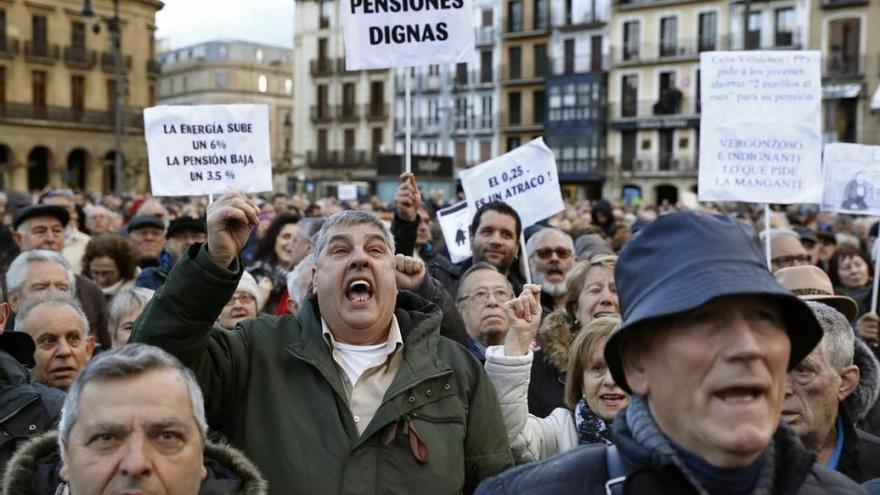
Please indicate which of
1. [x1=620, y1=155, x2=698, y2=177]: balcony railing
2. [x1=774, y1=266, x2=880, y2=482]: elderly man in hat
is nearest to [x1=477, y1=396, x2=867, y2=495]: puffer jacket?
[x1=774, y1=266, x2=880, y2=482]: elderly man in hat

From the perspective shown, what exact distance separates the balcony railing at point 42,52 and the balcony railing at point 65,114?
2.43 m

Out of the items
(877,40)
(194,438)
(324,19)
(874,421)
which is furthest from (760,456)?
(324,19)

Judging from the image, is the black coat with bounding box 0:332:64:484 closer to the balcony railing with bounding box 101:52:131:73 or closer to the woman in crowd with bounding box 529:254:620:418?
the woman in crowd with bounding box 529:254:620:418

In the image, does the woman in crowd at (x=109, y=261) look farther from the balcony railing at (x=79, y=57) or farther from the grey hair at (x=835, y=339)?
the balcony railing at (x=79, y=57)

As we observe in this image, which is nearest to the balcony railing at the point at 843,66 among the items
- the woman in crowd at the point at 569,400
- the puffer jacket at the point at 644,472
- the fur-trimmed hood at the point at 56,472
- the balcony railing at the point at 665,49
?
the balcony railing at the point at 665,49

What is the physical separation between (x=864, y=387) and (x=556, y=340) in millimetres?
1382

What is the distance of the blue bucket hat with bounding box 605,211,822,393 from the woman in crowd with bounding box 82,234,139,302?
5.55m

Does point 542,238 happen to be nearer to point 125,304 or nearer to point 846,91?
point 125,304

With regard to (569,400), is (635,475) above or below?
above

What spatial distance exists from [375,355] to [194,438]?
2.66 ft

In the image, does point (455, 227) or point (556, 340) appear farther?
point (455, 227)

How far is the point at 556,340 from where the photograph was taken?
435cm

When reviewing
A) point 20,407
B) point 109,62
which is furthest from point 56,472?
point 109,62

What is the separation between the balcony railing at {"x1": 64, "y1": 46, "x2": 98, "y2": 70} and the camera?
48562 mm
